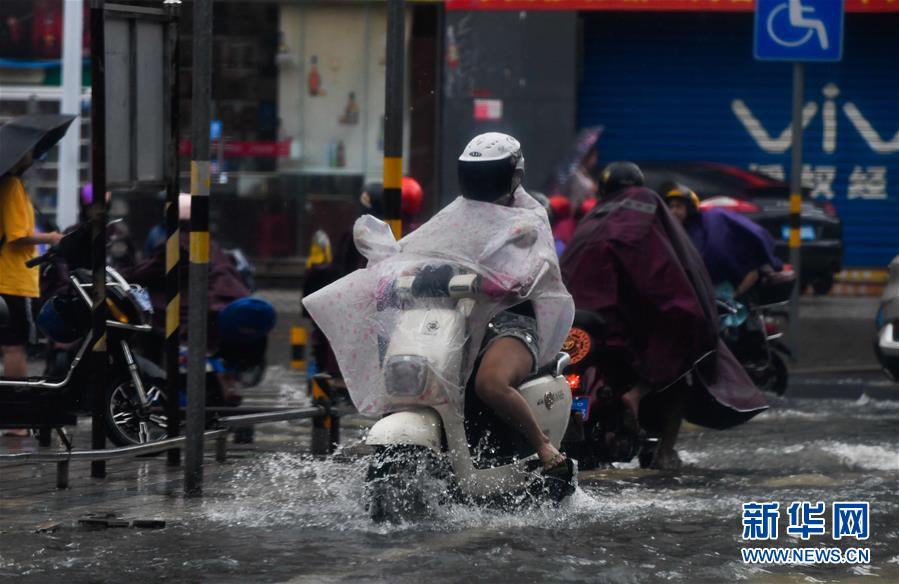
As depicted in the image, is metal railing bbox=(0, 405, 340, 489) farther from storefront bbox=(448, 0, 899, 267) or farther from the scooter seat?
storefront bbox=(448, 0, 899, 267)

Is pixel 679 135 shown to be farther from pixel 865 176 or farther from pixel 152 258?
pixel 152 258

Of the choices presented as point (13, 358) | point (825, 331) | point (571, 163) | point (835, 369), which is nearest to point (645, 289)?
point (13, 358)

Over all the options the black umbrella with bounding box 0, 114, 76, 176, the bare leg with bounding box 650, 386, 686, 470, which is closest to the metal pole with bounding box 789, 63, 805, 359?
the bare leg with bounding box 650, 386, 686, 470

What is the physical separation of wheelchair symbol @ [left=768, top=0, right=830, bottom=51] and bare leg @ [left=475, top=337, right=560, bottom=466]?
7.45 meters

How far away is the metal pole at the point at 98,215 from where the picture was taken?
7746 mm

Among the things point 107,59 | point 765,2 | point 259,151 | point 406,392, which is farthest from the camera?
point 259,151

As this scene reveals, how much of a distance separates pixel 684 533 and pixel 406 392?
4.14 ft

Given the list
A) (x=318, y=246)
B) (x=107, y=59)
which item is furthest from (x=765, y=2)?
(x=107, y=59)

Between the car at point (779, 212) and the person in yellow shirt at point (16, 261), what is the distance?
1093cm

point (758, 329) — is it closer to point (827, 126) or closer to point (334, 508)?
point (334, 508)

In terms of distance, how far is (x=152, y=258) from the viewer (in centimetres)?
970

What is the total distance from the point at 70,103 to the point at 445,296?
407 inches

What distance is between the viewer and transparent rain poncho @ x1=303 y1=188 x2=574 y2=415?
6812 millimetres

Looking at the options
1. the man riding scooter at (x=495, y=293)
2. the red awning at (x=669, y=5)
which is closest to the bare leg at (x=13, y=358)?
the man riding scooter at (x=495, y=293)
